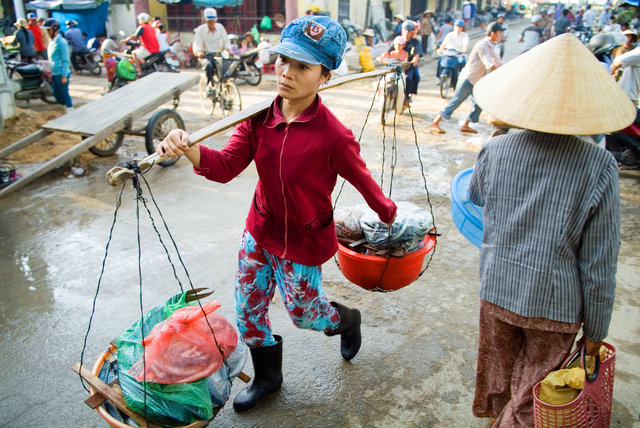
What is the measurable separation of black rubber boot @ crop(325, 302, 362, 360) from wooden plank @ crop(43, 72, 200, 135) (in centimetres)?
397

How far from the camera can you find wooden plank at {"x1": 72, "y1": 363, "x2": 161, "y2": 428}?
1827 mm

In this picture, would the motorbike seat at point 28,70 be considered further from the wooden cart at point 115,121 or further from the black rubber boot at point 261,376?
the black rubber boot at point 261,376

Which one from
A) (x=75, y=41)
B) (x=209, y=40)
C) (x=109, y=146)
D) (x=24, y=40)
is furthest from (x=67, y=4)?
(x=109, y=146)

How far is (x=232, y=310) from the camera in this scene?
313cm

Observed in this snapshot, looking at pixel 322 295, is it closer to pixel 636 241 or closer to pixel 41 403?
pixel 41 403

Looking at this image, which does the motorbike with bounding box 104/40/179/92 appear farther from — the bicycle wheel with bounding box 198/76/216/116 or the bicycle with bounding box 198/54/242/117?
the bicycle with bounding box 198/54/242/117

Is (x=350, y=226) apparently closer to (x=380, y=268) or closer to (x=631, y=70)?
(x=380, y=268)

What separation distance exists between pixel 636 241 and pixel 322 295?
3.46 meters

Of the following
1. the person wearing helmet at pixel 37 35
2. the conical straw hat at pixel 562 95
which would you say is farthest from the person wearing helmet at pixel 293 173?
the person wearing helmet at pixel 37 35

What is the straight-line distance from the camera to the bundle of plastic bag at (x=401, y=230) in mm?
2395

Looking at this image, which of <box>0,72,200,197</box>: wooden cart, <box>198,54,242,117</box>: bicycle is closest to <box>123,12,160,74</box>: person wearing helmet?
<box>198,54,242,117</box>: bicycle

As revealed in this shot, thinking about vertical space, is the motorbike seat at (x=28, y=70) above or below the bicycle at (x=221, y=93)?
above

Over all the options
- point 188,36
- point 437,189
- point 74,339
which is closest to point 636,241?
point 437,189

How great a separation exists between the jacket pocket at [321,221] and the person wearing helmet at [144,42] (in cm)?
1149
